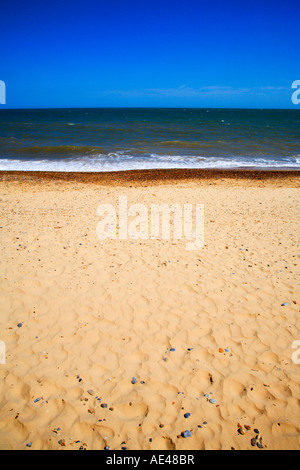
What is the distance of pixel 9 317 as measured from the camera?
14.2 feet

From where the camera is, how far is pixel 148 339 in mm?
3980

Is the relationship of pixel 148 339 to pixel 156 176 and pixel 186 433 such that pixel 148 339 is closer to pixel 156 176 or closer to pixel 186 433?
pixel 186 433

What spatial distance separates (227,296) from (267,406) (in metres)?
1.98

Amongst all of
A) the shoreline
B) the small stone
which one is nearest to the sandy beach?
the small stone

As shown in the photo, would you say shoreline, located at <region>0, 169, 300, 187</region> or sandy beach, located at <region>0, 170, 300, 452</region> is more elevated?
shoreline, located at <region>0, 169, 300, 187</region>

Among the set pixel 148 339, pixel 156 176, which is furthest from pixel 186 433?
pixel 156 176

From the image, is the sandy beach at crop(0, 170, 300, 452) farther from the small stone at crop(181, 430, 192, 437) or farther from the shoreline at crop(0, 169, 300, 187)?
the shoreline at crop(0, 169, 300, 187)

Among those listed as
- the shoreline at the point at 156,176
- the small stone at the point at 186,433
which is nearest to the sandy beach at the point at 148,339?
the small stone at the point at 186,433

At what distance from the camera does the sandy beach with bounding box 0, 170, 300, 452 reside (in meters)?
2.91

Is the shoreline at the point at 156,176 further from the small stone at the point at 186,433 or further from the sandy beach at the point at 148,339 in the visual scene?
the small stone at the point at 186,433

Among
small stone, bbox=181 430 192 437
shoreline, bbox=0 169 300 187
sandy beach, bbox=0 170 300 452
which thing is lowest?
small stone, bbox=181 430 192 437

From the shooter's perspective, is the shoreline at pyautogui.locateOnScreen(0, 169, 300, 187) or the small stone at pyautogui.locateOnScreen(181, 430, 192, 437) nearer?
the small stone at pyautogui.locateOnScreen(181, 430, 192, 437)

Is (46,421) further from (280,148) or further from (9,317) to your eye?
(280,148)

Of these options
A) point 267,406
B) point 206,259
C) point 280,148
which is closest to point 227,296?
point 206,259
